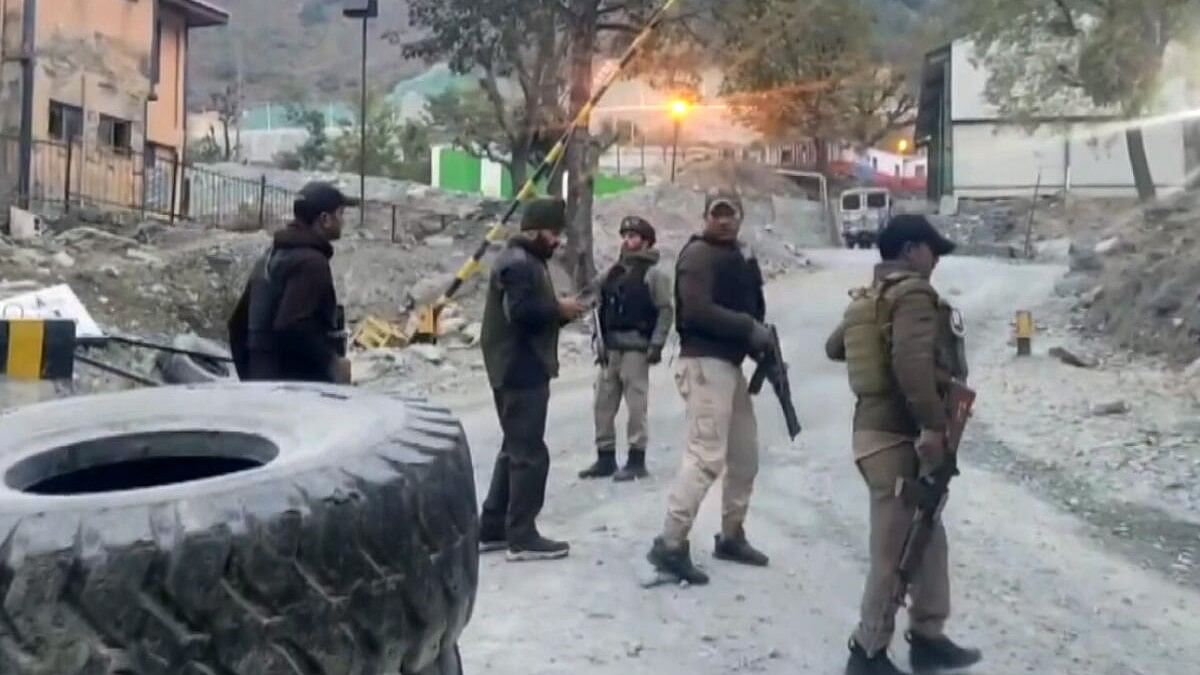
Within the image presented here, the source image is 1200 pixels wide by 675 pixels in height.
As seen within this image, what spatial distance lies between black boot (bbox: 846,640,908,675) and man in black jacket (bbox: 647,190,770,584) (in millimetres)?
1344

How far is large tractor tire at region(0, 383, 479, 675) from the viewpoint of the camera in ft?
9.21

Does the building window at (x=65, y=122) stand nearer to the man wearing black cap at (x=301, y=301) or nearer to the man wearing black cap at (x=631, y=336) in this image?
the man wearing black cap at (x=631, y=336)

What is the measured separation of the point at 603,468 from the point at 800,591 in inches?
128

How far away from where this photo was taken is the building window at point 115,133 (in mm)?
28891

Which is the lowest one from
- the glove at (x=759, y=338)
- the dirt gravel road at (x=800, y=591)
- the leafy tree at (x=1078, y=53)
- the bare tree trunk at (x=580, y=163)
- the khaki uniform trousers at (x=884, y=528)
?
the dirt gravel road at (x=800, y=591)

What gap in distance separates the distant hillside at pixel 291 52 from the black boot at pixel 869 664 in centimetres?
8186

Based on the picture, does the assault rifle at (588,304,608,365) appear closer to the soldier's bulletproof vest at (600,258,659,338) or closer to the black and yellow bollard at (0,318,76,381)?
the soldier's bulletproof vest at (600,258,659,338)

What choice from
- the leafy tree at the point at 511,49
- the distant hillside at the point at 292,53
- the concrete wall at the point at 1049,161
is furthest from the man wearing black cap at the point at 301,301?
the distant hillside at the point at 292,53

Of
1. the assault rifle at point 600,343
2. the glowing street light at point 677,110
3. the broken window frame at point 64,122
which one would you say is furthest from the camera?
the glowing street light at point 677,110

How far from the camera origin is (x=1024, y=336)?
1597 centimetres

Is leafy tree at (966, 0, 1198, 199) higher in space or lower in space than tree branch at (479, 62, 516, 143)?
higher

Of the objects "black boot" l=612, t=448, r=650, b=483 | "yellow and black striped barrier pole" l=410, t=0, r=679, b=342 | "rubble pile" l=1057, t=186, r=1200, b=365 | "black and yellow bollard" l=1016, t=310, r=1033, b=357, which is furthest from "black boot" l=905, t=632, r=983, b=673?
"yellow and black striped barrier pole" l=410, t=0, r=679, b=342

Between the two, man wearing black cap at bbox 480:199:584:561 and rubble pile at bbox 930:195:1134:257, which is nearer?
man wearing black cap at bbox 480:199:584:561

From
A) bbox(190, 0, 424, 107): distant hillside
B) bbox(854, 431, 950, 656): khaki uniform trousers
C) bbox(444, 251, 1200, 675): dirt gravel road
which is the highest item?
bbox(190, 0, 424, 107): distant hillside
